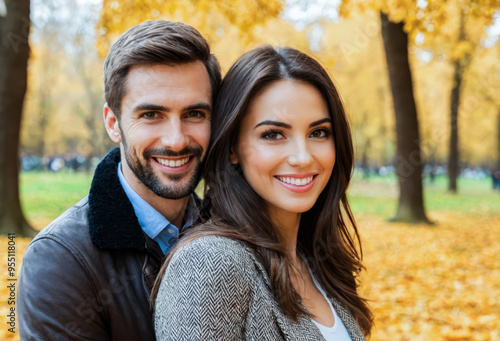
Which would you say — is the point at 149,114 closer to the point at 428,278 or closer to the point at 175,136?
the point at 175,136

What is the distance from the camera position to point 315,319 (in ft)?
6.92

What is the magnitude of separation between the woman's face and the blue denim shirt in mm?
587

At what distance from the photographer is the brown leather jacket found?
6.56ft

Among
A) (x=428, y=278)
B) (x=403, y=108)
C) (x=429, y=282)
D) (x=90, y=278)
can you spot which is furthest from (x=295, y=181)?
(x=403, y=108)

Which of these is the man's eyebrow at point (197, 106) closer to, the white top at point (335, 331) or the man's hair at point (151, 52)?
the man's hair at point (151, 52)

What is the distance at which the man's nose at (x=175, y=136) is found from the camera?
95.0 inches

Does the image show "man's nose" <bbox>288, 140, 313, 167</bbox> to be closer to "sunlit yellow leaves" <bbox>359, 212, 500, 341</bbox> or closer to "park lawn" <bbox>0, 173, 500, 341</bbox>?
"park lawn" <bbox>0, 173, 500, 341</bbox>

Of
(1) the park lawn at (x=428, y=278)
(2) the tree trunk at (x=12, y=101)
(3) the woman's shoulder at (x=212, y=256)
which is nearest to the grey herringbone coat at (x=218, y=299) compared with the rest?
(3) the woman's shoulder at (x=212, y=256)

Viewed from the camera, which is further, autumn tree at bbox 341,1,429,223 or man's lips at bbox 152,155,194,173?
autumn tree at bbox 341,1,429,223

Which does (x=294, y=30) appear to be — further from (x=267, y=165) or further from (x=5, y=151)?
(x=267, y=165)

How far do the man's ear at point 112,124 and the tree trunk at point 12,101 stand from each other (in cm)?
554

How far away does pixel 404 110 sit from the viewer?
33.1 ft

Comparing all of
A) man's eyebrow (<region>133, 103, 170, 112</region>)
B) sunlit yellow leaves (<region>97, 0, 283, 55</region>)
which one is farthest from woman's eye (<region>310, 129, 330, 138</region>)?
sunlit yellow leaves (<region>97, 0, 283, 55</region>)

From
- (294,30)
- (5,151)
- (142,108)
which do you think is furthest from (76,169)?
(142,108)
